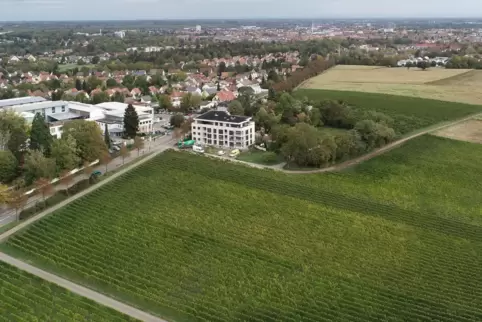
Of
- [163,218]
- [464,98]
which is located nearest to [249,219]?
[163,218]

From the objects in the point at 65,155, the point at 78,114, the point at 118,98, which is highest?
the point at 118,98

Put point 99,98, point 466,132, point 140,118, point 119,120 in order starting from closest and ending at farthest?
point 466,132 < point 140,118 < point 119,120 < point 99,98

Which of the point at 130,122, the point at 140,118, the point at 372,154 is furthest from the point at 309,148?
the point at 140,118

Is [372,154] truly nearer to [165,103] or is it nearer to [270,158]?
[270,158]

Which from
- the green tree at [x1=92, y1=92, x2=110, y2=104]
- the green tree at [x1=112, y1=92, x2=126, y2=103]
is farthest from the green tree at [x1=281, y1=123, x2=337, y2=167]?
the green tree at [x1=92, y1=92, x2=110, y2=104]

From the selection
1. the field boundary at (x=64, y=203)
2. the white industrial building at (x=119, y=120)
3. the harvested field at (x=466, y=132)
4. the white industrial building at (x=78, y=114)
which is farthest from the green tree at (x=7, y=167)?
the harvested field at (x=466, y=132)

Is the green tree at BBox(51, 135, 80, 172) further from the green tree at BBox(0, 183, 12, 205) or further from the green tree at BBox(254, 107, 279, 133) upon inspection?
the green tree at BBox(254, 107, 279, 133)

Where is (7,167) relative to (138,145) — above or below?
below
